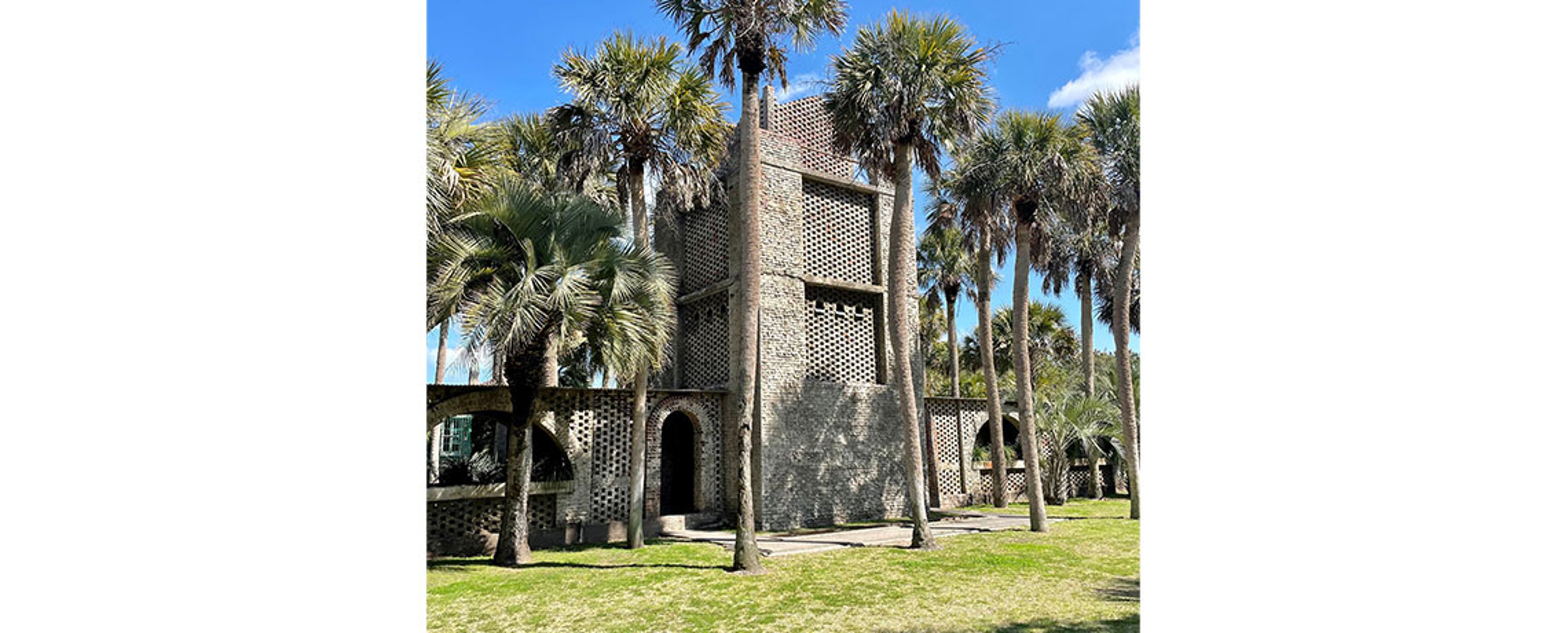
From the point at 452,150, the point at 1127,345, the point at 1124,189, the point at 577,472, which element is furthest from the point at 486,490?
the point at 1124,189

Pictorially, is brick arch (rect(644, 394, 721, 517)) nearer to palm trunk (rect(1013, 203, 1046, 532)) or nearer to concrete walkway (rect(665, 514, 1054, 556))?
concrete walkway (rect(665, 514, 1054, 556))

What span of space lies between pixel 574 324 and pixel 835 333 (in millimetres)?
7127

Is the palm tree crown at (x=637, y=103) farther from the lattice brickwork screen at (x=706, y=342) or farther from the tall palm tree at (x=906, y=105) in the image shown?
the lattice brickwork screen at (x=706, y=342)

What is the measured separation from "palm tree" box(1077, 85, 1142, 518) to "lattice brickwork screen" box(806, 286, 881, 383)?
4.56 metres

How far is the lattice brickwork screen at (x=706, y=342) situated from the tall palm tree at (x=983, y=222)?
4622 millimetres

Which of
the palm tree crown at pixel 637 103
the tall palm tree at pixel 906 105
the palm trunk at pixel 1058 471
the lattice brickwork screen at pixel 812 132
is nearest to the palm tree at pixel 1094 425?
the palm trunk at pixel 1058 471

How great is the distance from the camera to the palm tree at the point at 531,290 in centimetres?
868

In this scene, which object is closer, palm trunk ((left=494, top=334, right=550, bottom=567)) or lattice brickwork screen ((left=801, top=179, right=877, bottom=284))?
palm trunk ((left=494, top=334, right=550, bottom=567))

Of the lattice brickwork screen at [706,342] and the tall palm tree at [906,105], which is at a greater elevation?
the tall palm tree at [906,105]

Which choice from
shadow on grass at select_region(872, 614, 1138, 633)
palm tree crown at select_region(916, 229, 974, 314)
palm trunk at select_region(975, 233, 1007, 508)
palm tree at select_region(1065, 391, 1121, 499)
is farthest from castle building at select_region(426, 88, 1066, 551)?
shadow on grass at select_region(872, 614, 1138, 633)

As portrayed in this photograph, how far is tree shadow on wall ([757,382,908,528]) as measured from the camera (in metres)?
13.9

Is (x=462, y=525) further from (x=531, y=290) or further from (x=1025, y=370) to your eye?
(x=1025, y=370)
